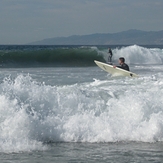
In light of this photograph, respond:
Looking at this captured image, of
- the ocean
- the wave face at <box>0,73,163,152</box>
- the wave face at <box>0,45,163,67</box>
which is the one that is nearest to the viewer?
the ocean

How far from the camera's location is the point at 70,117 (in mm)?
10672

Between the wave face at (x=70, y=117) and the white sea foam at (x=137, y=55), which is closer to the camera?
the wave face at (x=70, y=117)

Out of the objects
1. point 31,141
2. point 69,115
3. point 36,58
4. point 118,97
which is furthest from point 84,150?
point 36,58

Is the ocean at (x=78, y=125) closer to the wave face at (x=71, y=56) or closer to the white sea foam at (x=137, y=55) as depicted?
the wave face at (x=71, y=56)

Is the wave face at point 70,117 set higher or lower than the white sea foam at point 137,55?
lower

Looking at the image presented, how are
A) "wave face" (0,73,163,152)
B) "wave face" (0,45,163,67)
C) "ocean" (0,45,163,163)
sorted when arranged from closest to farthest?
"ocean" (0,45,163,163) → "wave face" (0,73,163,152) → "wave face" (0,45,163,67)

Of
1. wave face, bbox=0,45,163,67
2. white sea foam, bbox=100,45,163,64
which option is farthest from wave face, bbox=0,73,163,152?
white sea foam, bbox=100,45,163,64

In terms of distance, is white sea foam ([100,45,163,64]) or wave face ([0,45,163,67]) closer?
wave face ([0,45,163,67])

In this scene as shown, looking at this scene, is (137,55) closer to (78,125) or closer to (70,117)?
(70,117)

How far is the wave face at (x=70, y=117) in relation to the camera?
32.2ft

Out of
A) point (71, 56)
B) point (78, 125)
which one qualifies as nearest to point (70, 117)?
point (78, 125)

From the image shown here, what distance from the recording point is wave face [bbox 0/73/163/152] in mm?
9812

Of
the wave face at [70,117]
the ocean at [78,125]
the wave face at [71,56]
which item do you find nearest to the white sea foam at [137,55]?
the wave face at [71,56]

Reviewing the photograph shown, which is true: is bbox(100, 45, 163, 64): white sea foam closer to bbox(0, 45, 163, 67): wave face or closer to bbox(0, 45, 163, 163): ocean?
bbox(0, 45, 163, 67): wave face
